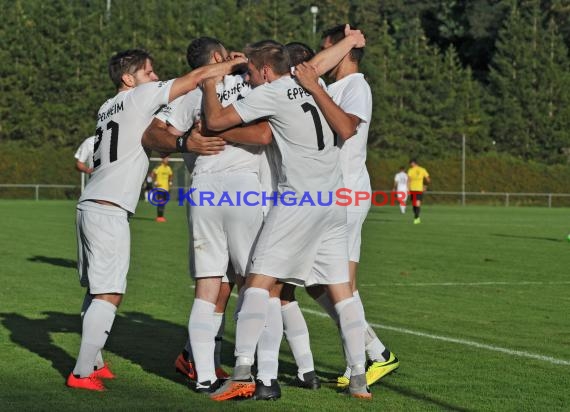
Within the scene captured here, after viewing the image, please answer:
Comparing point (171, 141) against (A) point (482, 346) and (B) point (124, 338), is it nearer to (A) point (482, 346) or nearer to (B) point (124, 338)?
(B) point (124, 338)

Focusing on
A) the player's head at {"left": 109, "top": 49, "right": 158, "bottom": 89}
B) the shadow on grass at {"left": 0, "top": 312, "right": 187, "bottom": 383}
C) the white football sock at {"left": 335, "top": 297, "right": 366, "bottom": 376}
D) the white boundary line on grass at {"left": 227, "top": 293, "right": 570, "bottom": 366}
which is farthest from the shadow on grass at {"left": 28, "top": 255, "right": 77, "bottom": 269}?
the white football sock at {"left": 335, "top": 297, "right": 366, "bottom": 376}

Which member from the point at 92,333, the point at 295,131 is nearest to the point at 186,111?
the point at 295,131

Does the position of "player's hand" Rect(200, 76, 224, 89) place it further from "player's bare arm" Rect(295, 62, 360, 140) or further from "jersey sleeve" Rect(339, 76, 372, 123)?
"jersey sleeve" Rect(339, 76, 372, 123)

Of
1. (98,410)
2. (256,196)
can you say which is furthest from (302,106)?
(98,410)

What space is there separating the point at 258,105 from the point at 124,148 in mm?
1120

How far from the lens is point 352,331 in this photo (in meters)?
7.36

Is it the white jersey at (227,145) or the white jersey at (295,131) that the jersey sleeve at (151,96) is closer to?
the white jersey at (227,145)

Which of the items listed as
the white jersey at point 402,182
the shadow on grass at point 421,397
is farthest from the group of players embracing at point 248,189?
the white jersey at point 402,182

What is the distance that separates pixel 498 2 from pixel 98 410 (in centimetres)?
7877

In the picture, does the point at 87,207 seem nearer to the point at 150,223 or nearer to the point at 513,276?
the point at 513,276

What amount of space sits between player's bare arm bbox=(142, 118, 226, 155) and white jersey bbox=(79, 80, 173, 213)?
8cm

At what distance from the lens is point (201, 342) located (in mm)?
7406

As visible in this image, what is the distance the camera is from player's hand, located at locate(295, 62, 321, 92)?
7.05m

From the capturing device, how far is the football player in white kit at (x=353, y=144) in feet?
24.2
